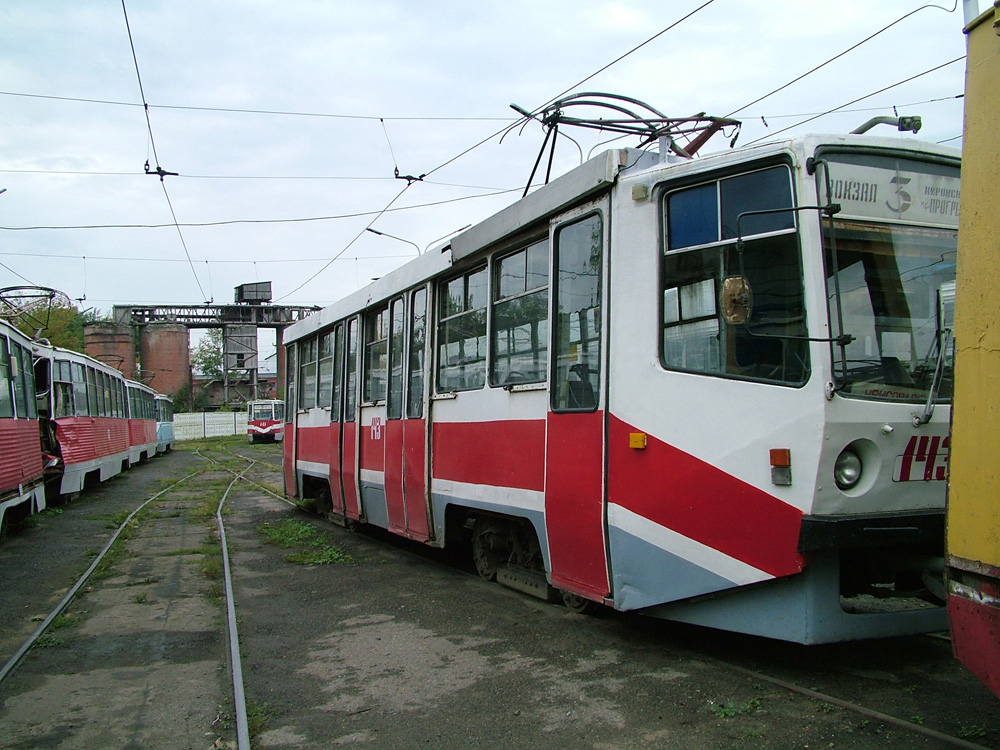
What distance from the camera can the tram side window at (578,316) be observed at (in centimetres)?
520

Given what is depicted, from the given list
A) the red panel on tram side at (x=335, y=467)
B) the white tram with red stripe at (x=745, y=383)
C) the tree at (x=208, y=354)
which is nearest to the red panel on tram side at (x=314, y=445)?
the red panel on tram side at (x=335, y=467)

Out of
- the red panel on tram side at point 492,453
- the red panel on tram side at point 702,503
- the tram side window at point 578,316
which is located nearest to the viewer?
the red panel on tram side at point 702,503

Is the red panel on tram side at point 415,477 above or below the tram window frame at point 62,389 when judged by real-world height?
below

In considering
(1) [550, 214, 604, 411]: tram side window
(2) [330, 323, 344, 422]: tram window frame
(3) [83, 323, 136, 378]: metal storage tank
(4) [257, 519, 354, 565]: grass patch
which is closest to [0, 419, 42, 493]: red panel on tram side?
(4) [257, 519, 354, 565]: grass patch

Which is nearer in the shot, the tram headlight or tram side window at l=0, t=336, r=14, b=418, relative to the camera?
the tram headlight

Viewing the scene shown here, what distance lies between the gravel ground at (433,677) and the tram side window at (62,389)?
8.81 m

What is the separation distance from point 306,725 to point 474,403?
2994 mm

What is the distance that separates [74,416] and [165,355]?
51.4m

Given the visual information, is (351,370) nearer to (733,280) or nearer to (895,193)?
(733,280)

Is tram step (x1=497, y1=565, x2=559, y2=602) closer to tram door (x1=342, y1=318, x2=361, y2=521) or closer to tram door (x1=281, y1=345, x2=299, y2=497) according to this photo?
tram door (x1=342, y1=318, x2=361, y2=521)

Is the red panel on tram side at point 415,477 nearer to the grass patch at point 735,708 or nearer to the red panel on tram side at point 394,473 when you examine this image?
the red panel on tram side at point 394,473

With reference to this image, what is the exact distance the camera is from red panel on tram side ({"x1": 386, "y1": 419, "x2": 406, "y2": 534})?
8.21 meters

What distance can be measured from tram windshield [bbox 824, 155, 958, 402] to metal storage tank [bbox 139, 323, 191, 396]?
64.3 m

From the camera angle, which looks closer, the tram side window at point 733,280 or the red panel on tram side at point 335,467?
the tram side window at point 733,280
